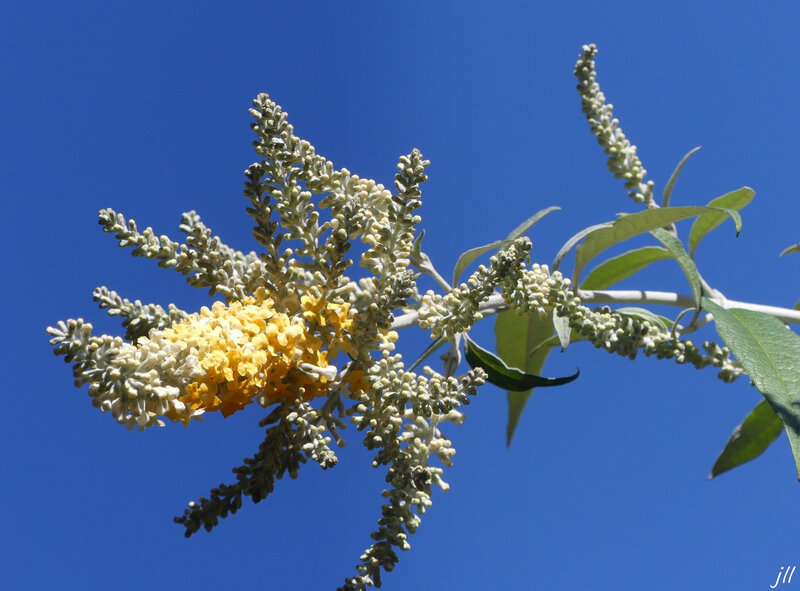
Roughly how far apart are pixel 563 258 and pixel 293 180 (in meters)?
0.63

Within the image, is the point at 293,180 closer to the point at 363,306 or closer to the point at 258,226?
the point at 258,226

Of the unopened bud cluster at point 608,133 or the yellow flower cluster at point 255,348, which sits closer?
the yellow flower cluster at point 255,348

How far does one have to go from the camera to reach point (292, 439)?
3.93 feet

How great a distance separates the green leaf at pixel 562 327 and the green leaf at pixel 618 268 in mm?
393

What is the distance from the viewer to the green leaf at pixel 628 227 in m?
1.51

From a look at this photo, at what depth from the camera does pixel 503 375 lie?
149 centimetres

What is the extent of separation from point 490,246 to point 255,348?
0.55 metres

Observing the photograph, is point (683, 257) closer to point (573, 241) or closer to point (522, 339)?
point (573, 241)

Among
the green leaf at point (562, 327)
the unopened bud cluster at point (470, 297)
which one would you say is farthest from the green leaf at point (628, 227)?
the unopened bud cluster at point (470, 297)

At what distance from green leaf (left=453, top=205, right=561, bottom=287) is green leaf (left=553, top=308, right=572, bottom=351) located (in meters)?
0.16

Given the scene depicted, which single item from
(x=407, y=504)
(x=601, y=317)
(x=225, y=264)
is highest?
(x=225, y=264)

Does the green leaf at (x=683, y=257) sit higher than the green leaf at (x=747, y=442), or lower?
higher

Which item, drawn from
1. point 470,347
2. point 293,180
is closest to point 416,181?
point 293,180

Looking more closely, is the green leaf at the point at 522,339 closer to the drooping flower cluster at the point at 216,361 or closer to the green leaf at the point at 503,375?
the green leaf at the point at 503,375
